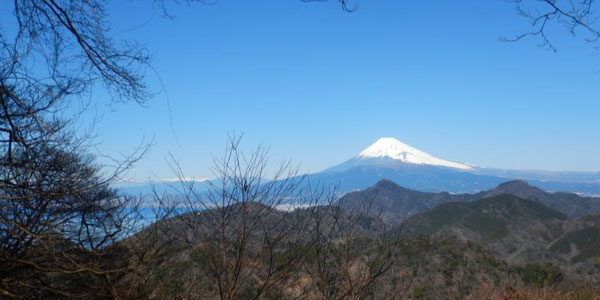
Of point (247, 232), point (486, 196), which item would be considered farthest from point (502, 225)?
point (247, 232)

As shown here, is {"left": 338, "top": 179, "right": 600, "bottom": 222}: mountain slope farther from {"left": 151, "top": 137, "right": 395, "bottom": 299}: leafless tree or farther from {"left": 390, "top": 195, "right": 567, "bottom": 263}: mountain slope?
{"left": 151, "top": 137, "right": 395, "bottom": 299}: leafless tree

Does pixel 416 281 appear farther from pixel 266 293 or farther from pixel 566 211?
pixel 566 211

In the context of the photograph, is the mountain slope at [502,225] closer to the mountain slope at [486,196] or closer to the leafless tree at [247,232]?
the mountain slope at [486,196]

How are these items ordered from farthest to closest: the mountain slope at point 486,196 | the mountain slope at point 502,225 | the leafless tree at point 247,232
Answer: the mountain slope at point 486,196 → the mountain slope at point 502,225 → the leafless tree at point 247,232

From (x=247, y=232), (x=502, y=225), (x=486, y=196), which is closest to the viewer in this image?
(x=247, y=232)

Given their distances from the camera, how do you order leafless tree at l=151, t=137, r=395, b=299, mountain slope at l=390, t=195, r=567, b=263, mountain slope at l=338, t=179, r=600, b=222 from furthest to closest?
1. mountain slope at l=338, t=179, r=600, b=222
2. mountain slope at l=390, t=195, r=567, b=263
3. leafless tree at l=151, t=137, r=395, b=299

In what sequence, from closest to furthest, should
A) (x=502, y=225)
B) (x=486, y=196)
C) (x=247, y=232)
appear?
1. (x=247, y=232)
2. (x=502, y=225)
3. (x=486, y=196)

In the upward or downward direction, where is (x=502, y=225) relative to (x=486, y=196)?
downward

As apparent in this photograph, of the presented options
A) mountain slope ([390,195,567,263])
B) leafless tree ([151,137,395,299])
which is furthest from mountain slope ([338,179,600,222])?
leafless tree ([151,137,395,299])

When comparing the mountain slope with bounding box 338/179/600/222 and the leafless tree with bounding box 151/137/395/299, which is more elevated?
the leafless tree with bounding box 151/137/395/299

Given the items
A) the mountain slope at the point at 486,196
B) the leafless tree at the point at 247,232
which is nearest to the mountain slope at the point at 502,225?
the mountain slope at the point at 486,196

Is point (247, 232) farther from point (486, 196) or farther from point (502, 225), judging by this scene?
point (486, 196)

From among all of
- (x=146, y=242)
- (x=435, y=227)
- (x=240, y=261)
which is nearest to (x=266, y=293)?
(x=240, y=261)
